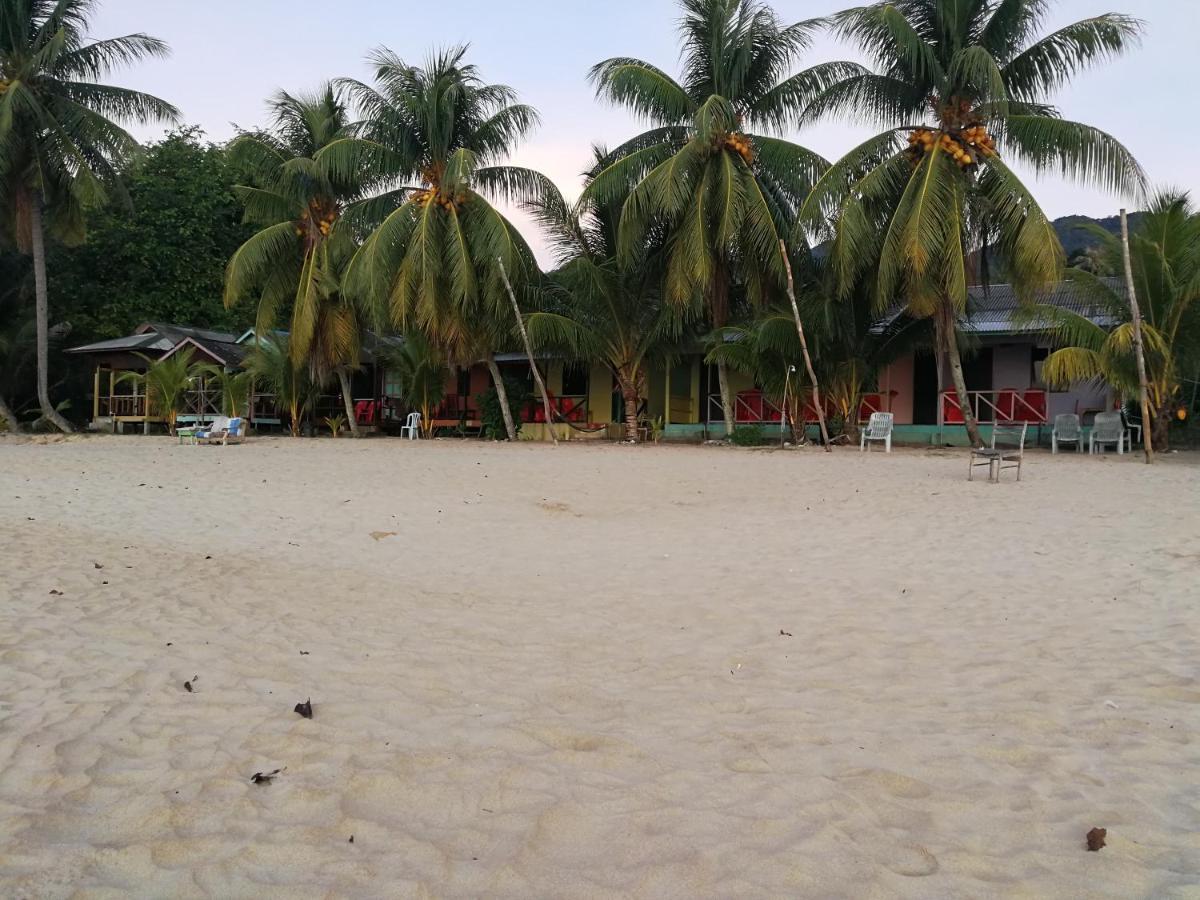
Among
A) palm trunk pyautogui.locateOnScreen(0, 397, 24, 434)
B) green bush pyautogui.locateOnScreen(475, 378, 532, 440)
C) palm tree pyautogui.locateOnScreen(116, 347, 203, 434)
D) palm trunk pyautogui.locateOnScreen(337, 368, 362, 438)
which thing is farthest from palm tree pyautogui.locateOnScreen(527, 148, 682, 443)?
palm trunk pyautogui.locateOnScreen(0, 397, 24, 434)

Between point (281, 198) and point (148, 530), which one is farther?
point (281, 198)

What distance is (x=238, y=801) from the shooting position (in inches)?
99.2

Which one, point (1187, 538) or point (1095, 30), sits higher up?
point (1095, 30)

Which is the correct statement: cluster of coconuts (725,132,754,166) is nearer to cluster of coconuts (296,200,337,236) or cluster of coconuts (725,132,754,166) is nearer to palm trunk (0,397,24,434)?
cluster of coconuts (296,200,337,236)

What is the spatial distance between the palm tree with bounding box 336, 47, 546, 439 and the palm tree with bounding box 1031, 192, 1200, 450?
36.6ft

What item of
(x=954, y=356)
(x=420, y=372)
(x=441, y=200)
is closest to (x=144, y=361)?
(x=420, y=372)

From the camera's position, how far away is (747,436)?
18.3 meters

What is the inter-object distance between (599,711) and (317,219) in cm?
Answer: 2081

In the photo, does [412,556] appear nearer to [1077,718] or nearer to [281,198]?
[1077,718]

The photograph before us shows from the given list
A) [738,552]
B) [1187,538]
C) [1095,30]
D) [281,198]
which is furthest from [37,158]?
[1187,538]

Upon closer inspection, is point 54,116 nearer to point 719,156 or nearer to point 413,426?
point 413,426

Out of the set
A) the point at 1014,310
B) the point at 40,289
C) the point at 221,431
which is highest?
the point at 40,289

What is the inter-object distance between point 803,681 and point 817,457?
11.4 metres

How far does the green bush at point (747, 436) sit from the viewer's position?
18.3 metres
